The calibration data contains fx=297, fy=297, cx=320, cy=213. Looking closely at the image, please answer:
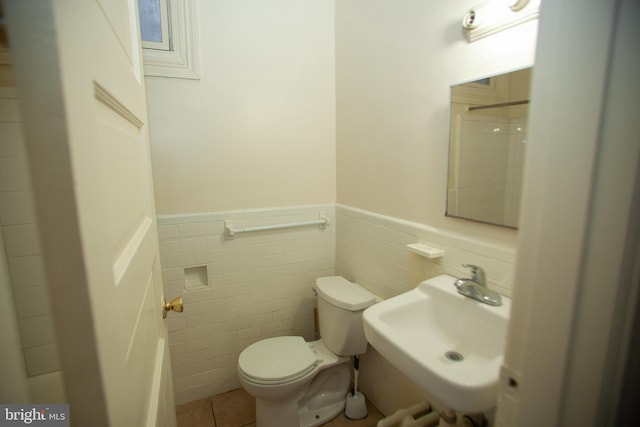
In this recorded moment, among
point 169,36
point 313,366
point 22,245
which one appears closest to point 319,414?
point 313,366

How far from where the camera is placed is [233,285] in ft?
6.25

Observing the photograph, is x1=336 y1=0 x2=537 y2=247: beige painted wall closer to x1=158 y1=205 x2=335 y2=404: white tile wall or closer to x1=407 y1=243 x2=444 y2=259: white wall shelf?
x1=407 y1=243 x2=444 y2=259: white wall shelf

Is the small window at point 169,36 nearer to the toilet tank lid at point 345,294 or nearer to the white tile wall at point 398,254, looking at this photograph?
the white tile wall at point 398,254

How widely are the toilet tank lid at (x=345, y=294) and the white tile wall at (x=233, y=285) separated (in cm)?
30

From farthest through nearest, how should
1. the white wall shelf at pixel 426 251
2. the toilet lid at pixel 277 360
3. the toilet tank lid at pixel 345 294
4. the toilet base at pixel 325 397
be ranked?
the toilet base at pixel 325 397, the toilet tank lid at pixel 345 294, the toilet lid at pixel 277 360, the white wall shelf at pixel 426 251

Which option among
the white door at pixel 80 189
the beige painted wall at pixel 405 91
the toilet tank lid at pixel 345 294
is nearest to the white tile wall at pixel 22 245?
the white door at pixel 80 189

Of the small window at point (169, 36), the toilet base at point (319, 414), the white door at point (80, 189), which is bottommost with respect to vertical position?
the toilet base at point (319, 414)

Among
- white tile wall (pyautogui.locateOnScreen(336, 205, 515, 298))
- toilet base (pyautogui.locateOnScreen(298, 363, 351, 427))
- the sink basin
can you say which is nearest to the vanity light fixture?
white tile wall (pyautogui.locateOnScreen(336, 205, 515, 298))

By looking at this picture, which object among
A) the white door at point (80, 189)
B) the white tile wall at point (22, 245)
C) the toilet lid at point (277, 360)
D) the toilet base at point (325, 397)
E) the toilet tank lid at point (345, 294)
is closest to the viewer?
the white door at point (80, 189)

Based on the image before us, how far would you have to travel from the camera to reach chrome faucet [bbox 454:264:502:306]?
107 centimetres

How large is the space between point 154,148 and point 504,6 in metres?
1.68

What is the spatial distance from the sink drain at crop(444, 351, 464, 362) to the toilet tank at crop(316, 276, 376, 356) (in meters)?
0.54

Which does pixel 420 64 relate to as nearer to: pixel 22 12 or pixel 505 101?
pixel 505 101

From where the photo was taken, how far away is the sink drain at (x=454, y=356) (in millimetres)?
1091
